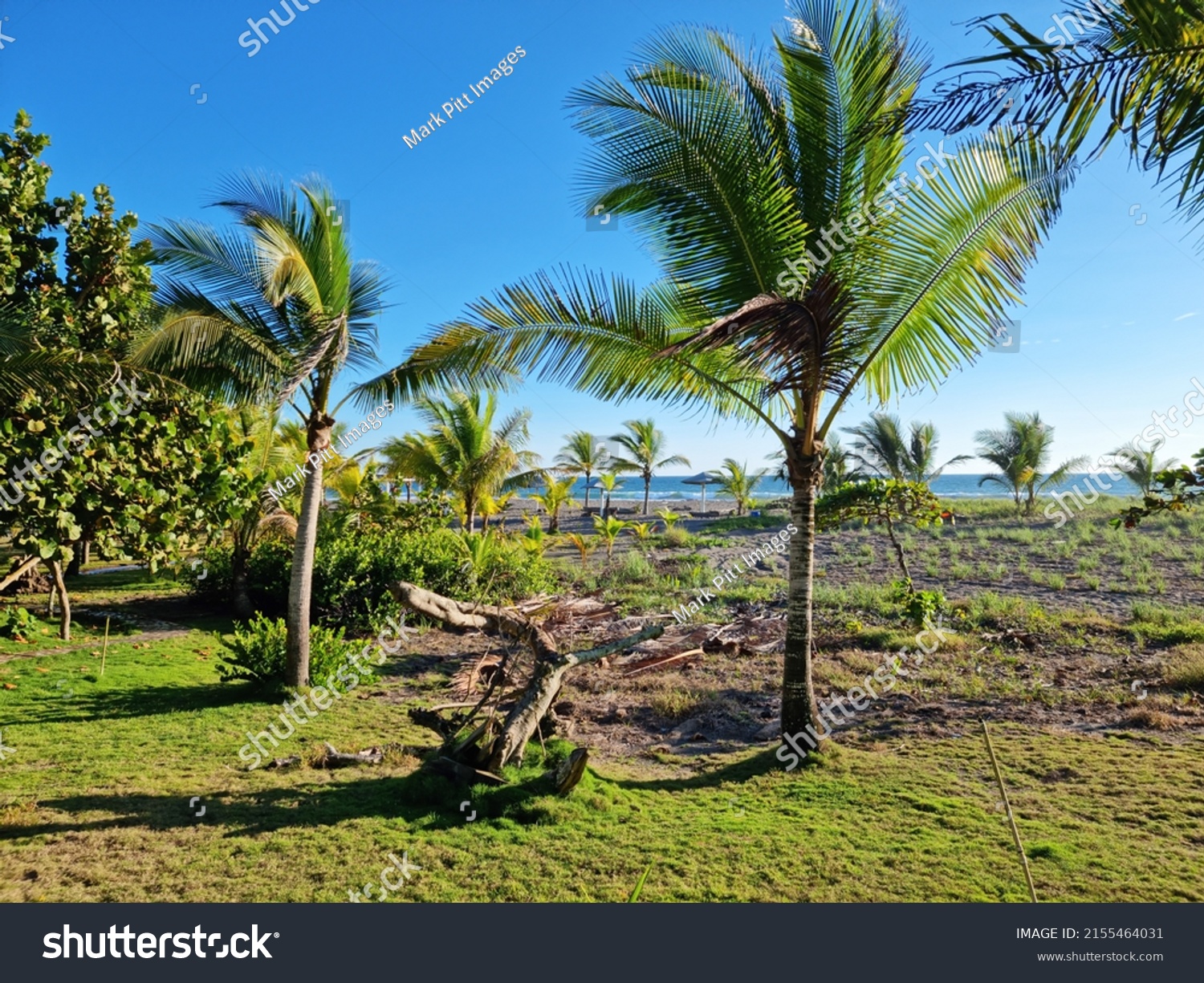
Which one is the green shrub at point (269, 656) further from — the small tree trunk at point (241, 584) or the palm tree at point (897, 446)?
the palm tree at point (897, 446)

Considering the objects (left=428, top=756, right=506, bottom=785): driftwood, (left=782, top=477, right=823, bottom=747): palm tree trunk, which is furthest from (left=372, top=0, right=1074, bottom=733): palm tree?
(left=428, top=756, right=506, bottom=785): driftwood

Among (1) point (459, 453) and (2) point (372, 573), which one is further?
(1) point (459, 453)

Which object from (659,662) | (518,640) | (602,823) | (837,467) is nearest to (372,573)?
(659,662)

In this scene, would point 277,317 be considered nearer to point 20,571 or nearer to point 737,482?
point 20,571

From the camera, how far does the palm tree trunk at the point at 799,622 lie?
21.9 ft

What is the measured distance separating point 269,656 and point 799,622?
265 inches

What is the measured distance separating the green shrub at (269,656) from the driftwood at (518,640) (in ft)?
9.53

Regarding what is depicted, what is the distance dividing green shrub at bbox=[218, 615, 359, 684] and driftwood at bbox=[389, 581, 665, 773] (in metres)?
2.90

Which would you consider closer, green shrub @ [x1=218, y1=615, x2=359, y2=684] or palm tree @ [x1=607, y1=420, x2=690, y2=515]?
green shrub @ [x1=218, y1=615, x2=359, y2=684]

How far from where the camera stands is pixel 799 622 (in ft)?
22.0

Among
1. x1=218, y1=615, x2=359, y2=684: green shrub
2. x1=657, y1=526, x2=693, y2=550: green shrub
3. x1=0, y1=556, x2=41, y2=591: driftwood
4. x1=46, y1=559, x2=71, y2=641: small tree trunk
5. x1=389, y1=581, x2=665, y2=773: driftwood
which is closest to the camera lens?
x1=389, y1=581, x2=665, y2=773: driftwood

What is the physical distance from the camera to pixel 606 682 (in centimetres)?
1007

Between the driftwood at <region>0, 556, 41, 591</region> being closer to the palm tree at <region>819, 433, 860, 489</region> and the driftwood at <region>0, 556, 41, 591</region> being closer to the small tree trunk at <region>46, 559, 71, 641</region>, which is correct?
the small tree trunk at <region>46, 559, 71, 641</region>

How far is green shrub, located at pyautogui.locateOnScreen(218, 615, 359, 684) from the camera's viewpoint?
29.5 feet
